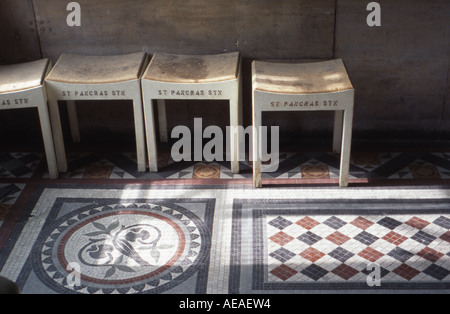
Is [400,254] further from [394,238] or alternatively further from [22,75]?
[22,75]

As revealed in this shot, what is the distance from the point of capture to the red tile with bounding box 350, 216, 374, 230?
3861 millimetres

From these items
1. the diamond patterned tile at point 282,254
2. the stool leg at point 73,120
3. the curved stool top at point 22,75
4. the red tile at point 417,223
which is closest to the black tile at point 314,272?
the diamond patterned tile at point 282,254

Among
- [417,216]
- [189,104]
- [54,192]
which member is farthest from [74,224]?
[417,216]

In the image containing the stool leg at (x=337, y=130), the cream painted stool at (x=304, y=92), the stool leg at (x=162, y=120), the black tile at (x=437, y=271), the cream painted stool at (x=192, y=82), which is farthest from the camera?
the stool leg at (x=162, y=120)

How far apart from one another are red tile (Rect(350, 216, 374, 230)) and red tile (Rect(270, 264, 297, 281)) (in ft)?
2.13

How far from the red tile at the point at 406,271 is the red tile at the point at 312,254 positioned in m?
0.45

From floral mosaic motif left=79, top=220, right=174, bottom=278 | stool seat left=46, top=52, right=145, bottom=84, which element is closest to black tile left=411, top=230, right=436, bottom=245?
floral mosaic motif left=79, top=220, right=174, bottom=278

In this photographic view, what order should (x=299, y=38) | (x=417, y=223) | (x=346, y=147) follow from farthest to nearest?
(x=299, y=38) → (x=346, y=147) → (x=417, y=223)

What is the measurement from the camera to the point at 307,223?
3910 millimetres

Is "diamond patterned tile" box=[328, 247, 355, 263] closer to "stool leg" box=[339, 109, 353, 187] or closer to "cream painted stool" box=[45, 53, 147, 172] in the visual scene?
"stool leg" box=[339, 109, 353, 187]

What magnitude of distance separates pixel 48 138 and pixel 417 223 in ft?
8.79

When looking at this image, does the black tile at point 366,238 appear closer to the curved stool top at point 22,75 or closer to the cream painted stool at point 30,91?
the cream painted stool at point 30,91

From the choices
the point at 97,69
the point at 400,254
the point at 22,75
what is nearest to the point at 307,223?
the point at 400,254

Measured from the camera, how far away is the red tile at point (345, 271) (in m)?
3.41
